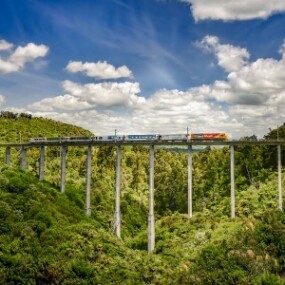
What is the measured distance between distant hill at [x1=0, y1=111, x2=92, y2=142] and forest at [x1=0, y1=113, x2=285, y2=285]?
83.7 feet

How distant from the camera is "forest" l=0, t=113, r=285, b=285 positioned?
35500mm

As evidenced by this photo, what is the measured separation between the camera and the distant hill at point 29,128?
106969 millimetres

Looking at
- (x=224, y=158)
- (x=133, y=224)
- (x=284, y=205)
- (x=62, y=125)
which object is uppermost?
(x=62, y=125)

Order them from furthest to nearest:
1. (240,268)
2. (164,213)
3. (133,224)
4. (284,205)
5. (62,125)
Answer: (62,125) < (164,213) < (133,224) < (284,205) < (240,268)

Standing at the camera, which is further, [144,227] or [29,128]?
[29,128]

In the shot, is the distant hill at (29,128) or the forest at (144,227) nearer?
the forest at (144,227)

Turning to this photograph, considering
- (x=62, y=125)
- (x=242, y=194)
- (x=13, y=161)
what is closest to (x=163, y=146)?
(x=242, y=194)

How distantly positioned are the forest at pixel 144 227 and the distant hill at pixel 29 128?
2553 cm

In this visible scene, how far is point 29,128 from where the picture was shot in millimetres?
120125

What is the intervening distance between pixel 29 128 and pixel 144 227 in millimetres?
63611

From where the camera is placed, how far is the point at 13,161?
84.8m

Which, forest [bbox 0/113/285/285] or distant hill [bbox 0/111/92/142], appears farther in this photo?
distant hill [bbox 0/111/92/142]

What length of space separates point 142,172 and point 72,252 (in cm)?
4045

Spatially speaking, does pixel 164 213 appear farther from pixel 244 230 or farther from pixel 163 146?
pixel 244 230
